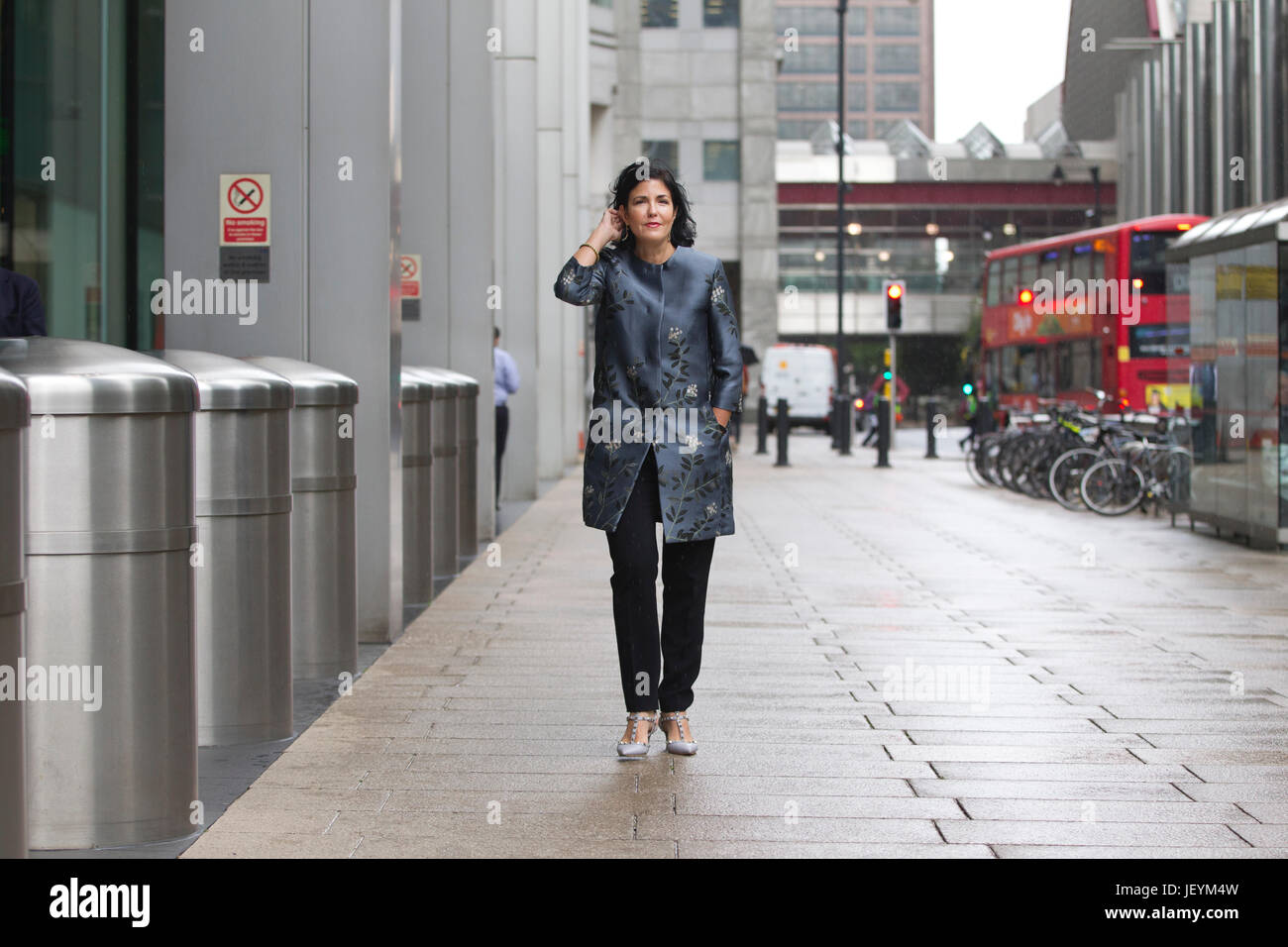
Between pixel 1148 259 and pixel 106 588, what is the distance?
24.6 metres

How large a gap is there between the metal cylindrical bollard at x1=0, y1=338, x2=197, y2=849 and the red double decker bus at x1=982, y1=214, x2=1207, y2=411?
66.2 ft

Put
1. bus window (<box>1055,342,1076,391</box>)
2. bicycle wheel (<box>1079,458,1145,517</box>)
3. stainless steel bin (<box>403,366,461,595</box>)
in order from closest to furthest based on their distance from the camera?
stainless steel bin (<box>403,366,461,595</box>)
bicycle wheel (<box>1079,458,1145,517</box>)
bus window (<box>1055,342,1076,391</box>)

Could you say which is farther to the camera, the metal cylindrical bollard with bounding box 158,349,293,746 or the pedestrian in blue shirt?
the pedestrian in blue shirt

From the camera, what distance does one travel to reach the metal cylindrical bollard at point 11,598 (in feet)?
11.3

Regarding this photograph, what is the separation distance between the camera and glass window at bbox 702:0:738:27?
166 feet

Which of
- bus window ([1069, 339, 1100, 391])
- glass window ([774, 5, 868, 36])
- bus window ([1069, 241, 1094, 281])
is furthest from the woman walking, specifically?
glass window ([774, 5, 868, 36])

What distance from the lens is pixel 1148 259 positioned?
26938mm

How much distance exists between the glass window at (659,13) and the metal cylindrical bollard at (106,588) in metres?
47.2

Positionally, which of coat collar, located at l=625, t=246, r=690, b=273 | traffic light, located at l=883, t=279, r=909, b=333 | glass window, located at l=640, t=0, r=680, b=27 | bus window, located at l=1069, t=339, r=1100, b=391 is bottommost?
coat collar, located at l=625, t=246, r=690, b=273

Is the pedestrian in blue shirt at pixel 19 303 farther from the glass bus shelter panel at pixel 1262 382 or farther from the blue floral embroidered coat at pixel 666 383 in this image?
the glass bus shelter panel at pixel 1262 382

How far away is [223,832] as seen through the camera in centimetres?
455
